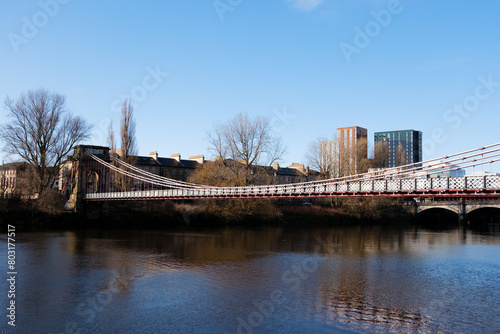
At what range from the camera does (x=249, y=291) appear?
12188mm

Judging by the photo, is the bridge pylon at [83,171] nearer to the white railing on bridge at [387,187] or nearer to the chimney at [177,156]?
the white railing on bridge at [387,187]

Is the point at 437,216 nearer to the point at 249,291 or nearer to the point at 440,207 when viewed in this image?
the point at 440,207

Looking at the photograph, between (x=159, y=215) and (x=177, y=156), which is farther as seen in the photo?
(x=177, y=156)

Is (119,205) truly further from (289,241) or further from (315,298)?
(315,298)

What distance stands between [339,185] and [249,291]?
1170 centimetres

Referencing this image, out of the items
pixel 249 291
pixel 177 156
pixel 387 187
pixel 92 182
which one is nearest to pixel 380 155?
pixel 177 156

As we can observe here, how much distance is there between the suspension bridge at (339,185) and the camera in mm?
17812

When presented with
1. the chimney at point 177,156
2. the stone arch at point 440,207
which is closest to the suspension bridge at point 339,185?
the chimney at point 177,156

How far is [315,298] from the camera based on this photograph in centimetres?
1145

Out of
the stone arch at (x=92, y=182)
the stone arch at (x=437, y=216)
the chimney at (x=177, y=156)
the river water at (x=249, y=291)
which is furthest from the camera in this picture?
the chimney at (x=177, y=156)

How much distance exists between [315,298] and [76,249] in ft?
44.1

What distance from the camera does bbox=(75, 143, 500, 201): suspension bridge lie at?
17.8m

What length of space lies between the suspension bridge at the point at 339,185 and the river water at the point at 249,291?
123 inches

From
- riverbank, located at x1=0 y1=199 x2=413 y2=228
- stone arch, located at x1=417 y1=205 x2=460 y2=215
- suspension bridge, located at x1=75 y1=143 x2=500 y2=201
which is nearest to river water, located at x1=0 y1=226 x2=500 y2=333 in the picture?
suspension bridge, located at x1=75 y1=143 x2=500 y2=201
